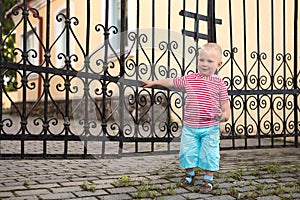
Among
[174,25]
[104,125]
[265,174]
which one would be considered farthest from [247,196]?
[174,25]

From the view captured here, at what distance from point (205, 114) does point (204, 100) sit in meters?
0.11

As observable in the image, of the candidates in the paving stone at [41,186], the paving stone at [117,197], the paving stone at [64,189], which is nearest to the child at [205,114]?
the paving stone at [117,197]

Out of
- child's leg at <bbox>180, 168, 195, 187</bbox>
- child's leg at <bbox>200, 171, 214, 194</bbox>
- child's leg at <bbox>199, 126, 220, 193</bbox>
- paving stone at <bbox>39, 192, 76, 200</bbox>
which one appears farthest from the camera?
child's leg at <bbox>180, 168, 195, 187</bbox>

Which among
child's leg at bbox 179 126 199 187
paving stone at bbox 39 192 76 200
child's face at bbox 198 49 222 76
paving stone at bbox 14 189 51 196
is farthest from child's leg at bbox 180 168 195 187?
paving stone at bbox 14 189 51 196

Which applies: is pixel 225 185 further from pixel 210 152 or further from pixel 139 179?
pixel 139 179

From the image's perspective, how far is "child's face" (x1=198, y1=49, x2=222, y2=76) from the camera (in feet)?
11.2

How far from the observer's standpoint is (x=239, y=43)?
7863 mm

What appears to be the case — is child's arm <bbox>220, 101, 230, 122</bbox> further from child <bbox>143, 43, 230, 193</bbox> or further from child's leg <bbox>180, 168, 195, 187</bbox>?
child's leg <bbox>180, 168, 195, 187</bbox>

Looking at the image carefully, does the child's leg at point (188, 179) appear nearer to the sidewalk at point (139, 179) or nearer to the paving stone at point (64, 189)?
the sidewalk at point (139, 179)

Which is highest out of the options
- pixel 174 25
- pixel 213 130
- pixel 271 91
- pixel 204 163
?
pixel 174 25

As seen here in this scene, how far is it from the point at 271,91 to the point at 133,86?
72.9 inches

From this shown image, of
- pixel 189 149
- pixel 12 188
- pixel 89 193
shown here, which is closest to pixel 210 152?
pixel 189 149

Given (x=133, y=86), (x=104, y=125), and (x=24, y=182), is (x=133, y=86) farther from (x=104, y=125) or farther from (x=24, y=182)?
(x=24, y=182)

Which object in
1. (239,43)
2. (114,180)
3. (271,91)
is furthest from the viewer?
(239,43)
